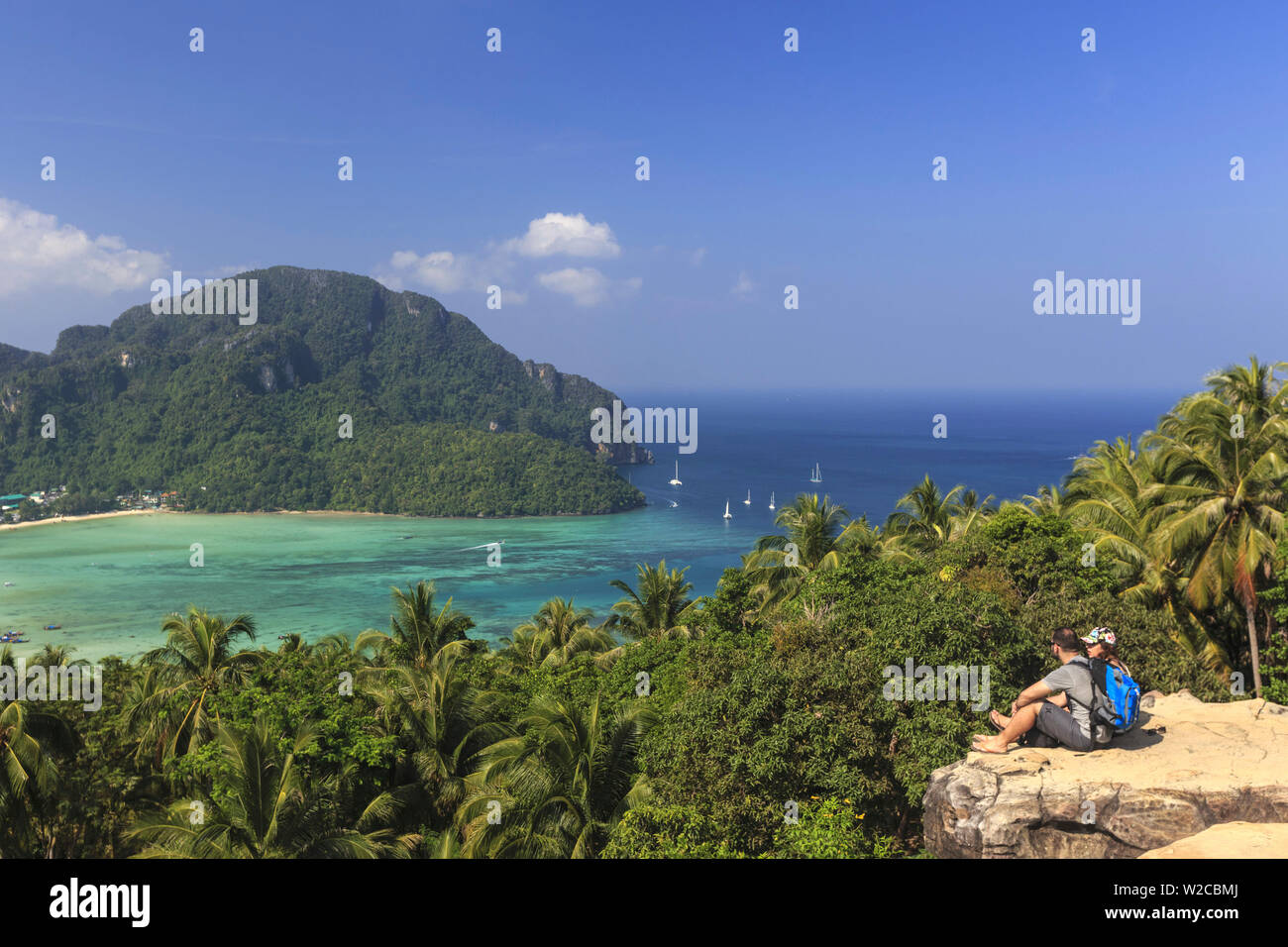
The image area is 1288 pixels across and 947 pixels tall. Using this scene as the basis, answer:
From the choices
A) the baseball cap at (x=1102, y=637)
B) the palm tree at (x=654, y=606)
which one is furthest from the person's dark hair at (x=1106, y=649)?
the palm tree at (x=654, y=606)

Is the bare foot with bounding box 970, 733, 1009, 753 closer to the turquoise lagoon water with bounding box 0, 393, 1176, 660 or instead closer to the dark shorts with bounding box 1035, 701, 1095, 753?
the dark shorts with bounding box 1035, 701, 1095, 753

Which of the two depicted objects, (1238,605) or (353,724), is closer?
(353,724)

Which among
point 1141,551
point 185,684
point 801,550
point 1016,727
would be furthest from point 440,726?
point 1141,551

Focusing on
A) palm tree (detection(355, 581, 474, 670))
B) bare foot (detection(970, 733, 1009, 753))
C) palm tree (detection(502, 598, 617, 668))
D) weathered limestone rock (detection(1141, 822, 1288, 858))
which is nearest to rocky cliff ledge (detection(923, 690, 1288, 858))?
bare foot (detection(970, 733, 1009, 753))
